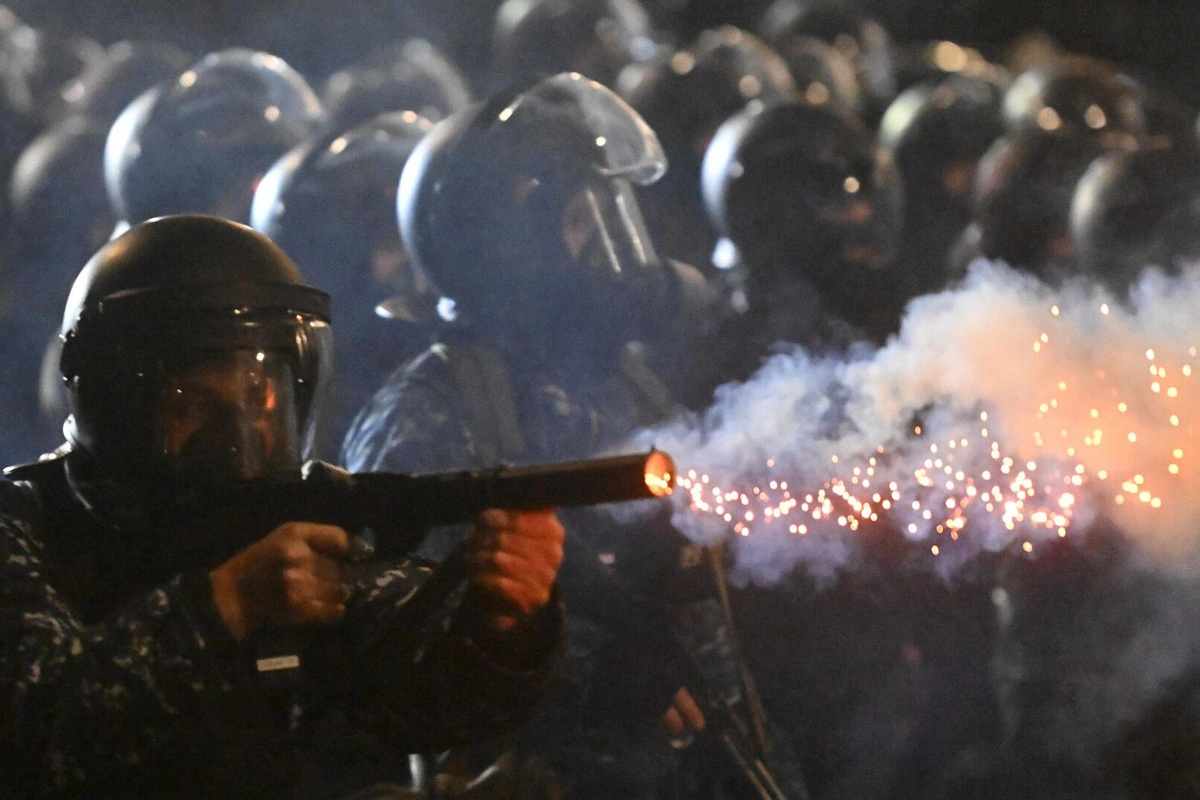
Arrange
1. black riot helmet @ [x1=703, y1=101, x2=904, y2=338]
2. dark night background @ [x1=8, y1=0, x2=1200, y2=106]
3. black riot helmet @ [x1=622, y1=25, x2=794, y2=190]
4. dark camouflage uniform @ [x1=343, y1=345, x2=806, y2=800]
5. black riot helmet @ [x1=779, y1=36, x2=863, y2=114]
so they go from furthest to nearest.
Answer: dark night background @ [x1=8, y1=0, x2=1200, y2=106], black riot helmet @ [x1=779, y1=36, x2=863, y2=114], black riot helmet @ [x1=622, y1=25, x2=794, y2=190], black riot helmet @ [x1=703, y1=101, x2=904, y2=338], dark camouflage uniform @ [x1=343, y1=345, x2=806, y2=800]

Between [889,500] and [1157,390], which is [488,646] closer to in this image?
[889,500]

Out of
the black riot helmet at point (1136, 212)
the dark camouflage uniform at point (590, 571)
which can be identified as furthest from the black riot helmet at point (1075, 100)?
the dark camouflage uniform at point (590, 571)

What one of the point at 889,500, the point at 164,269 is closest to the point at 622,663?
the point at 889,500

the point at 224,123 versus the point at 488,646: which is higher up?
the point at 488,646

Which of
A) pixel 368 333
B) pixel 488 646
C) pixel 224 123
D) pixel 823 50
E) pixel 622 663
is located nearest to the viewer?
pixel 488 646

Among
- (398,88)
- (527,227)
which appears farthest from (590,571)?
(398,88)

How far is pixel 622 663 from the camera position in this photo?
4070 mm

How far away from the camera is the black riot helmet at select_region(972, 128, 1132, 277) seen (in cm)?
679

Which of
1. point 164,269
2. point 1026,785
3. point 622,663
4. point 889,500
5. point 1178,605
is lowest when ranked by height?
point 1026,785

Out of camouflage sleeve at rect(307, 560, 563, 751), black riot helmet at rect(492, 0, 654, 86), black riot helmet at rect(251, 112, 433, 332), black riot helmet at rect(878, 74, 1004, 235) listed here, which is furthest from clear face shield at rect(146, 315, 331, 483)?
black riot helmet at rect(492, 0, 654, 86)

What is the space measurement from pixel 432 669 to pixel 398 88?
6.11 metres

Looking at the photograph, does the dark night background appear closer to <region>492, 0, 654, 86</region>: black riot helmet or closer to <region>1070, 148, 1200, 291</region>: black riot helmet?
<region>492, 0, 654, 86</region>: black riot helmet

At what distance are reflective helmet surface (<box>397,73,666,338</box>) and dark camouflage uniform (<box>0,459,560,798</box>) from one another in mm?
1828

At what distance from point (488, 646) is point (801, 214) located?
3.85 m
